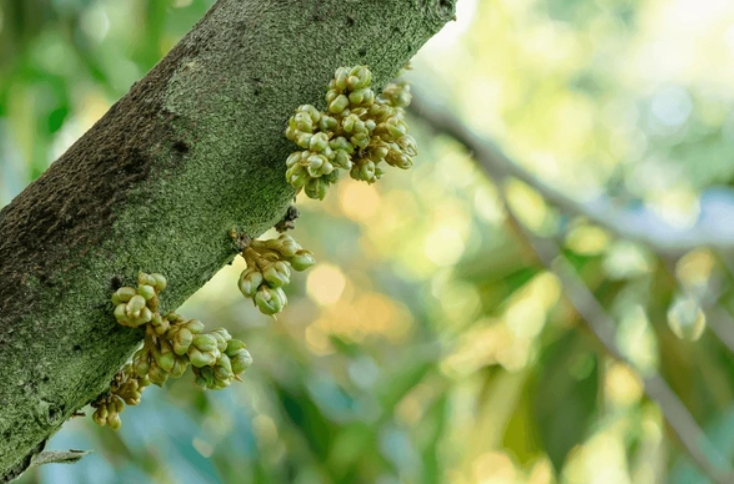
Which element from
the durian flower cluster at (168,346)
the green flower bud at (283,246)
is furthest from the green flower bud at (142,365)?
the green flower bud at (283,246)

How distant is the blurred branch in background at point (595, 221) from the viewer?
75.0 inches

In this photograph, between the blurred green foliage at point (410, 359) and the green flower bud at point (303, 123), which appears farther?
the blurred green foliage at point (410, 359)

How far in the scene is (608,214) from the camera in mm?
2191

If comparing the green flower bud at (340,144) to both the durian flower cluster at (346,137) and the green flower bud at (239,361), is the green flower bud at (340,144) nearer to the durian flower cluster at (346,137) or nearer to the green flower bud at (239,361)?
the durian flower cluster at (346,137)

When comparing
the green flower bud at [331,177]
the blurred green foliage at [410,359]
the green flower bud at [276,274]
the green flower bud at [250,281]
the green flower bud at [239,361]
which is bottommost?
the blurred green foliage at [410,359]

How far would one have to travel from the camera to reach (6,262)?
1.79 feet

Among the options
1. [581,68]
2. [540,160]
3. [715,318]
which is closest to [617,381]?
[715,318]

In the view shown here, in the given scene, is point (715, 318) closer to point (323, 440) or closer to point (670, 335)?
point (670, 335)

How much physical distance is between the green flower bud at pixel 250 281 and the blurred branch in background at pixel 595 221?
1316mm

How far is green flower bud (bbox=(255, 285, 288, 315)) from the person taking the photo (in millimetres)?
587

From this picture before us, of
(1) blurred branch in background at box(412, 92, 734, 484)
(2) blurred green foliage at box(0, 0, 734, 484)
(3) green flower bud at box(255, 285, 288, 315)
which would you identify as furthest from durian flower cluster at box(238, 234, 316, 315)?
(1) blurred branch in background at box(412, 92, 734, 484)

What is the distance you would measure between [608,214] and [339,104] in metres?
1.76

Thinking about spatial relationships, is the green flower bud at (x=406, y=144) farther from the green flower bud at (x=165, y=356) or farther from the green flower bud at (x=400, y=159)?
the green flower bud at (x=165, y=356)

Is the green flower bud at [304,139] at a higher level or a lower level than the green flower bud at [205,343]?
higher
